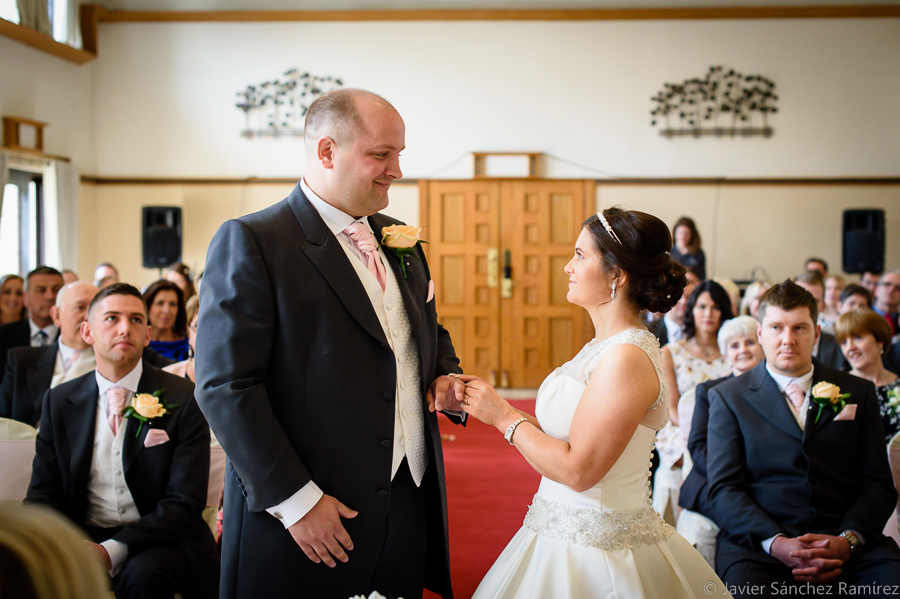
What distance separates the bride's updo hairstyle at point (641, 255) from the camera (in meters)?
1.94

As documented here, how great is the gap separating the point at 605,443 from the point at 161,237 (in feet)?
27.7

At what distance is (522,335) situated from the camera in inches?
368

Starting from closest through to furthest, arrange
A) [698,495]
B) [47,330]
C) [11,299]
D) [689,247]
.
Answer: [698,495] → [47,330] → [11,299] → [689,247]

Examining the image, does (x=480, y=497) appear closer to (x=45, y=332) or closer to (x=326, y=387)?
(x=326, y=387)

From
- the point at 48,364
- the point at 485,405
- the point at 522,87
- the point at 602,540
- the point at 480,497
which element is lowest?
the point at 480,497

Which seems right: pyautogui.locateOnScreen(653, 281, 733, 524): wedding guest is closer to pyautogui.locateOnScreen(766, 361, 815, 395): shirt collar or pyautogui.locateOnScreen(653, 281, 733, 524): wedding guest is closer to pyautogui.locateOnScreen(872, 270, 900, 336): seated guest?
pyautogui.locateOnScreen(766, 361, 815, 395): shirt collar

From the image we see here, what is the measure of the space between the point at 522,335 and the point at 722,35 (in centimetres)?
479

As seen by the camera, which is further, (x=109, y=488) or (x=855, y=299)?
(x=855, y=299)

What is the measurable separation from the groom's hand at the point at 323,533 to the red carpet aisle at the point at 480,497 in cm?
191

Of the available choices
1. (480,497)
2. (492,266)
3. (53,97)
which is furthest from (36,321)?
(492,266)

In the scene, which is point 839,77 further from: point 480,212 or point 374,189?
point 374,189

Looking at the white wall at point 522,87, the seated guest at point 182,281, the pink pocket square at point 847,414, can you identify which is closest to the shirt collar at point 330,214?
the pink pocket square at point 847,414

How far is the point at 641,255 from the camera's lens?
1.94m

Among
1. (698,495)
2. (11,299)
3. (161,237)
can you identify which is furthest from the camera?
(161,237)
